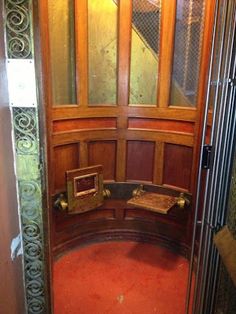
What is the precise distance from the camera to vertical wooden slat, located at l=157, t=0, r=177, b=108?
6.96 ft

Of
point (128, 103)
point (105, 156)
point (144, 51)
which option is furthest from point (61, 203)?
point (144, 51)

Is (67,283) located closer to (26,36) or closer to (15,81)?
(15,81)

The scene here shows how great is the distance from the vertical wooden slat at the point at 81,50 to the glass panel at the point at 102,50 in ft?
0.17

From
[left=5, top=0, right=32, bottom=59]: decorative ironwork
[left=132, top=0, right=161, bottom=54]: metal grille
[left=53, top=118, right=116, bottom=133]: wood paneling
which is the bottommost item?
[left=53, top=118, right=116, bottom=133]: wood paneling

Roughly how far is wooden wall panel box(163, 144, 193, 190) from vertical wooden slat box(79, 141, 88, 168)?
26.8 inches

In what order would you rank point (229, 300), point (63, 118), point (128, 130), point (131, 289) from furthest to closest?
point (128, 130)
point (63, 118)
point (131, 289)
point (229, 300)

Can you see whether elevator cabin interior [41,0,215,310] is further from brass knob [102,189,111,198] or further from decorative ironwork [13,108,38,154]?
decorative ironwork [13,108,38,154]

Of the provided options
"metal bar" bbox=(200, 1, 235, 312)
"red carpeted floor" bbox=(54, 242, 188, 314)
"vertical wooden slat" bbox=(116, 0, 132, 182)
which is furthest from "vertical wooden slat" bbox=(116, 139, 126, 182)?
"metal bar" bbox=(200, 1, 235, 312)

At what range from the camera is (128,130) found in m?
2.44

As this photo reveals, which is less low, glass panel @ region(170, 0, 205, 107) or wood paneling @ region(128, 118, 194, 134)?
glass panel @ region(170, 0, 205, 107)

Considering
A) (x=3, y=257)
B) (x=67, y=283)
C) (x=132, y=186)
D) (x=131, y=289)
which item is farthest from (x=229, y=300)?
(x=132, y=186)

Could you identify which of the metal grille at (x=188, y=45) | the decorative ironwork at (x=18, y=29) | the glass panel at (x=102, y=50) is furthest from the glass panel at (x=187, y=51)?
the decorative ironwork at (x=18, y=29)

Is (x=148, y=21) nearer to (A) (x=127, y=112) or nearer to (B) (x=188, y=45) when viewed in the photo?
(B) (x=188, y=45)

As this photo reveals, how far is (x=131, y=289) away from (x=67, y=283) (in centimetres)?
47
